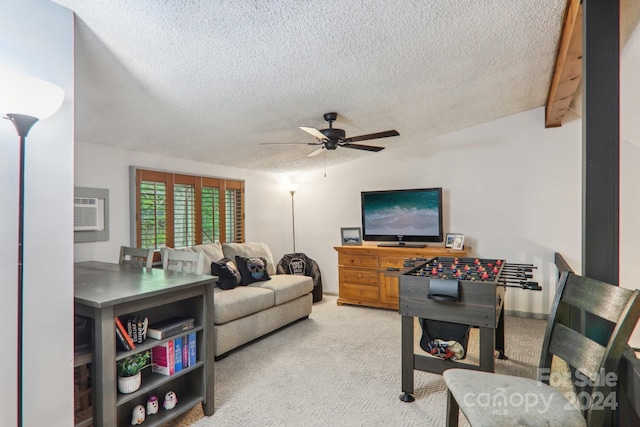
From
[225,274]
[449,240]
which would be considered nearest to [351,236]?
[449,240]

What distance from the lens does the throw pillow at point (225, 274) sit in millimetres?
3732

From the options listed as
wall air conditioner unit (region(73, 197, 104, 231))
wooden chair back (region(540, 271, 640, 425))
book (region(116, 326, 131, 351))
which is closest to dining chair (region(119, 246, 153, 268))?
wall air conditioner unit (region(73, 197, 104, 231))

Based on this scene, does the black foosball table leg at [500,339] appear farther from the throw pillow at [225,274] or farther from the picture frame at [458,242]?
the throw pillow at [225,274]

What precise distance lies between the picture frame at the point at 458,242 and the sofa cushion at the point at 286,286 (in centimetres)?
195

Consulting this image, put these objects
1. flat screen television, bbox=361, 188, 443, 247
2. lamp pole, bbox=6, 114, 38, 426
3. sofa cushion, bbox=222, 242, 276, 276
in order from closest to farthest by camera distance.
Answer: lamp pole, bbox=6, 114, 38, 426, sofa cushion, bbox=222, 242, 276, 276, flat screen television, bbox=361, 188, 443, 247

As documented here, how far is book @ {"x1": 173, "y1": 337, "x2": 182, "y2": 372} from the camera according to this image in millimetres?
2178

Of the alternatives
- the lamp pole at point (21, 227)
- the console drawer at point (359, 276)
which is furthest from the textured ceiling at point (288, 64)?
the console drawer at point (359, 276)

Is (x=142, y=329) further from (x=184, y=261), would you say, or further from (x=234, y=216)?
(x=234, y=216)

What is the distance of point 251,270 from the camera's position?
412 cm

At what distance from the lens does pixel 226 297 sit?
11.0ft

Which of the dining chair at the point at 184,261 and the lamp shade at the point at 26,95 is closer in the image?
the lamp shade at the point at 26,95

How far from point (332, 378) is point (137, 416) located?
55.4 inches

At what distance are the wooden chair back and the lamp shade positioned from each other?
2388mm

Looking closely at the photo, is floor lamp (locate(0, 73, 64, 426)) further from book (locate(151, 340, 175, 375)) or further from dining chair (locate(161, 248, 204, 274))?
dining chair (locate(161, 248, 204, 274))
